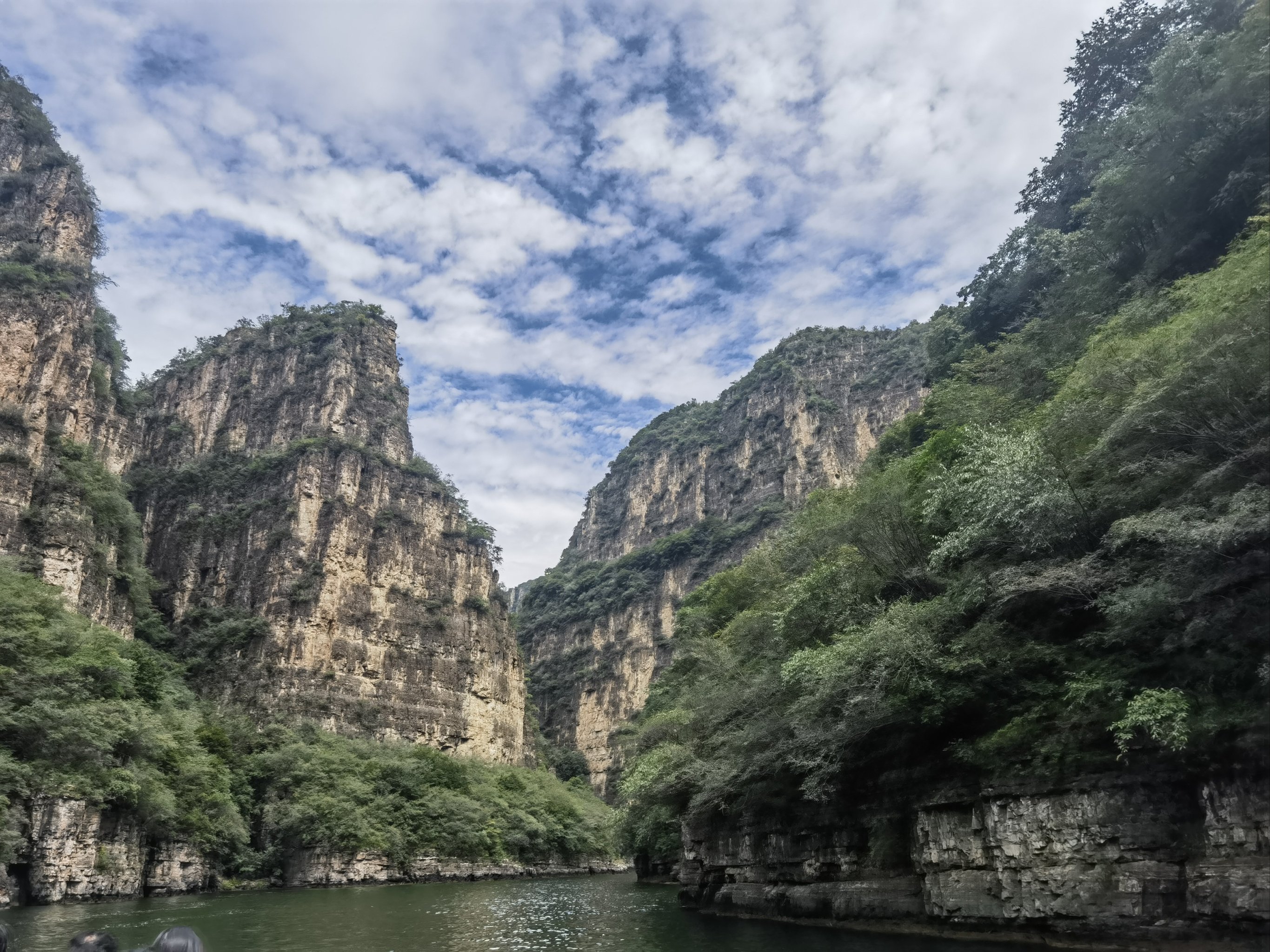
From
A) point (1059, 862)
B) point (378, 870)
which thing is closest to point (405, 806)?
point (378, 870)

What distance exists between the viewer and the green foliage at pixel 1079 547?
501 inches

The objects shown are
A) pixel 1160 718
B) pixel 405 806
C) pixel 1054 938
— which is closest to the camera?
pixel 1160 718

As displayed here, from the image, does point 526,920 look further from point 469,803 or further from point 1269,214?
point 469,803

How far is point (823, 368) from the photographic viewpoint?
122 m

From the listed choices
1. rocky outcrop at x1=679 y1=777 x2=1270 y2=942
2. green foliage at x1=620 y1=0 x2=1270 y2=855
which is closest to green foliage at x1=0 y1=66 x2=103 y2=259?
green foliage at x1=620 y1=0 x2=1270 y2=855

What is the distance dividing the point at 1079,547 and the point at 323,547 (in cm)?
6905

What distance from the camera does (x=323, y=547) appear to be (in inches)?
2906

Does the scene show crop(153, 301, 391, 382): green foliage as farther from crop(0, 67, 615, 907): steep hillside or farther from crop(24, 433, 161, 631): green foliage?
crop(24, 433, 161, 631): green foliage

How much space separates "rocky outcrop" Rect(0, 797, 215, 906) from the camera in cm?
2766

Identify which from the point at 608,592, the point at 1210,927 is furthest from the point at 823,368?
the point at 1210,927

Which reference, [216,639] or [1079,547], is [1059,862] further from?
[216,639]

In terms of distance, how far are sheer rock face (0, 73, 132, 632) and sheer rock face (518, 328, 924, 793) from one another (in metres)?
59.0

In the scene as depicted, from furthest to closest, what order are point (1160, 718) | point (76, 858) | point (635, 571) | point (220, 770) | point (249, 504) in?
point (635, 571)
point (249, 504)
point (220, 770)
point (76, 858)
point (1160, 718)

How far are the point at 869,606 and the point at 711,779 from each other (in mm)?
6902
